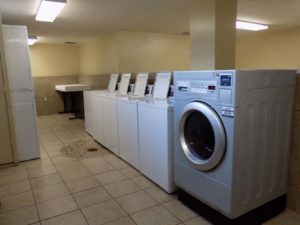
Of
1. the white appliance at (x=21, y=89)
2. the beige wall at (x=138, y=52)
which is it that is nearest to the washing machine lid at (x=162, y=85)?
the white appliance at (x=21, y=89)

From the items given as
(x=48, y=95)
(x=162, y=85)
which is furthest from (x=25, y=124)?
(x=48, y=95)

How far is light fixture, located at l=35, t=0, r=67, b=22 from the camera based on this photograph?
2.80 metres

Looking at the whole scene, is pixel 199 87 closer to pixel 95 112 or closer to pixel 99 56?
pixel 95 112

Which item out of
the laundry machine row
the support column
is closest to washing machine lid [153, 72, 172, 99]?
the laundry machine row

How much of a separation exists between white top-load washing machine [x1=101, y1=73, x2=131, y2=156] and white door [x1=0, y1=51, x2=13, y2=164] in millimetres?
1380

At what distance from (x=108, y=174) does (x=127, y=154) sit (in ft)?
1.30

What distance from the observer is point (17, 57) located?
10.7 ft

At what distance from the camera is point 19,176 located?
2990 mm

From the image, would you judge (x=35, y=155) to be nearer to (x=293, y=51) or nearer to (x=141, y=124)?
(x=141, y=124)

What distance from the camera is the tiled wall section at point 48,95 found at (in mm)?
7047

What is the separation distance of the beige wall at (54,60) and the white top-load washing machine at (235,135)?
6135mm

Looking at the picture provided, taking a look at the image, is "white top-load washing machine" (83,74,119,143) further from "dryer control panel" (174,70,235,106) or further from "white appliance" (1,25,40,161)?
"dryer control panel" (174,70,235,106)

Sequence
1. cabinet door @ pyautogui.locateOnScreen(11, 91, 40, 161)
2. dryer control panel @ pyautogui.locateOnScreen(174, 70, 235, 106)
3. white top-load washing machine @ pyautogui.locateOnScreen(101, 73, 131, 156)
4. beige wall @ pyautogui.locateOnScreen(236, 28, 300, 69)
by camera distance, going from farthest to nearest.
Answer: beige wall @ pyautogui.locateOnScreen(236, 28, 300, 69), white top-load washing machine @ pyautogui.locateOnScreen(101, 73, 131, 156), cabinet door @ pyautogui.locateOnScreen(11, 91, 40, 161), dryer control panel @ pyautogui.locateOnScreen(174, 70, 235, 106)

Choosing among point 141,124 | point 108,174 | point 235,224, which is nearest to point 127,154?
point 108,174
